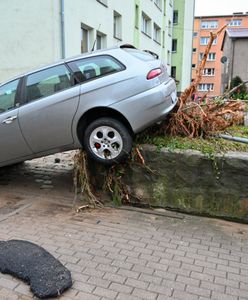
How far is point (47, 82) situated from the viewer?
209 inches

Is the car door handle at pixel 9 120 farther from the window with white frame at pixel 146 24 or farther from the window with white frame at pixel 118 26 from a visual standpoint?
the window with white frame at pixel 146 24

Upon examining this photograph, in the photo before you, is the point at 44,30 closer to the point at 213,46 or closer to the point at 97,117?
the point at 97,117

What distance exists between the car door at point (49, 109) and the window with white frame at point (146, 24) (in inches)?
827

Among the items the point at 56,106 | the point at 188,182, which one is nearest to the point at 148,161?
the point at 188,182

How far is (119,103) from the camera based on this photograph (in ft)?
15.8

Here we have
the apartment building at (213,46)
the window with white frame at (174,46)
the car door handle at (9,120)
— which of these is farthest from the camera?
the apartment building at (213,46)

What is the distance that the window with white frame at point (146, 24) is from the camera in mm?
25388

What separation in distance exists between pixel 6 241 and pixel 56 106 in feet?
6.50

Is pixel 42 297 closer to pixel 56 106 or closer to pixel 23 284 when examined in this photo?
pixel 23 284

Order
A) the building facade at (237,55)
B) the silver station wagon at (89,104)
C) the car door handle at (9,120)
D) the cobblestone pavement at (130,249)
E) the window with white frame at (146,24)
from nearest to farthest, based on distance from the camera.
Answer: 1. the cobblestone pavement at (130,249)
2. the silver station wagon at (89,104)
3. the car door handle at (9,120)
4. the window with white frame at (146,24)
5. the building facade at (237,55)

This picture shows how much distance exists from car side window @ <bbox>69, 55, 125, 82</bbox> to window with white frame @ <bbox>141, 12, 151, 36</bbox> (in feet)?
68.9

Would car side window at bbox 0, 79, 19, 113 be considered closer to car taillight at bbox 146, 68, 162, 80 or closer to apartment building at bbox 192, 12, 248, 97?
car taillight at bbox 146, 68, 162, 80

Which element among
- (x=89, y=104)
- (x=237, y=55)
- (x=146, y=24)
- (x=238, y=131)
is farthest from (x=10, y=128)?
(x=237, y=55)

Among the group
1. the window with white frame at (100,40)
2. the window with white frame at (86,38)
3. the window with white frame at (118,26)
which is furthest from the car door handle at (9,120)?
the window with white frame at (118,26)
